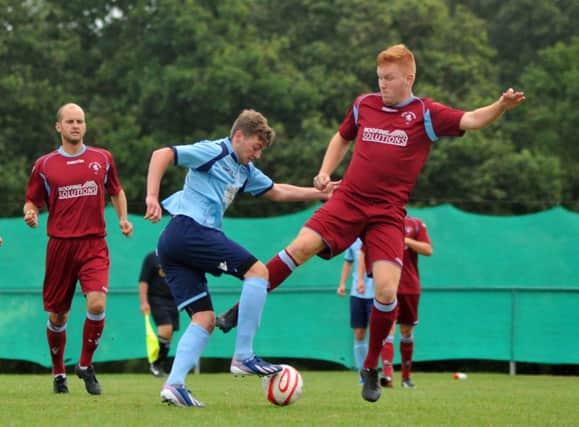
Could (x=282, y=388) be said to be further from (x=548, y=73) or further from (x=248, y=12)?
(x=548, y=73)

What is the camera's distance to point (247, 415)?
7262mm

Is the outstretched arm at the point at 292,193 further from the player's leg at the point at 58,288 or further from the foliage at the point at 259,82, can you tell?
the foliage at the point at 259,82

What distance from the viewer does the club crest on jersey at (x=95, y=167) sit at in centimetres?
953

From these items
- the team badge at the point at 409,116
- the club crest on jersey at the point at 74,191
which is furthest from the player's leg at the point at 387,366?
the team badge at the point at 409,116

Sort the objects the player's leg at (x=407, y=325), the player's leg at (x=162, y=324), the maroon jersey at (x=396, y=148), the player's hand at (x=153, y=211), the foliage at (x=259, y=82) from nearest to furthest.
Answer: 1. the player's hand at (x=153, y=211)
2. the maroon jersey at (x=396, y=148)
3. the player's leg at (x=407, y=325)
4. the player's leg at (x=162, y=324)
5. the foliage at (x=259, y=82)

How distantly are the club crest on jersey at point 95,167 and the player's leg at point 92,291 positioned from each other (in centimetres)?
59

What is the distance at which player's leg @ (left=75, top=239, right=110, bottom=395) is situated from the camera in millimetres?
9359

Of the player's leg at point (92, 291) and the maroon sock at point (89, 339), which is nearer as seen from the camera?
the player's leg at point (92, 291)

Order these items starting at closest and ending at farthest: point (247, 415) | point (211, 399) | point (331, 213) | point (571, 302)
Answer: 1. point (247, 415)
2. point (331, 213)
3. point (211, 399)
4. point (571, 302)

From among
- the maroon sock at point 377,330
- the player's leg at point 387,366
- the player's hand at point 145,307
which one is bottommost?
the player's leg at point 387,366

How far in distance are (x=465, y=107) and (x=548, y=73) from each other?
4521mm

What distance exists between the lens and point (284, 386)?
7.69m

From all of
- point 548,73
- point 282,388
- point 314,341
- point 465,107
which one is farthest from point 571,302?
point 548,73

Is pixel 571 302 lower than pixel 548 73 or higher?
lower
